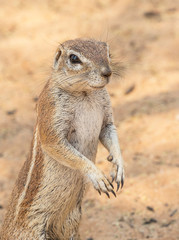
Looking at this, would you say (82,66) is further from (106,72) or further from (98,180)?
(98,180)

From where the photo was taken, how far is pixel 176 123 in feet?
19.4

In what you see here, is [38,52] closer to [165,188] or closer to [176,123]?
[176,123]

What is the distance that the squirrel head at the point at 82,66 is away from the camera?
342 cm

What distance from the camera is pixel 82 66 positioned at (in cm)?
351

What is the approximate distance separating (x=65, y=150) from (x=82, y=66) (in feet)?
2.08

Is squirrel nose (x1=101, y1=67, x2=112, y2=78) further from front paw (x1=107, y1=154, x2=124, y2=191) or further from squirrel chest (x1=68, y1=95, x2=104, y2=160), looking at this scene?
front paw (x1=107, y1=154, x2=124, y2=191)

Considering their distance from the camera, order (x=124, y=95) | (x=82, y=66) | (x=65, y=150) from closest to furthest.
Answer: (x=82, y=66) → (x=65, y=150) → (x=124, y=95)

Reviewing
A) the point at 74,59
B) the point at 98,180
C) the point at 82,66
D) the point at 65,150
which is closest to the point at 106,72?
the point at 82,66

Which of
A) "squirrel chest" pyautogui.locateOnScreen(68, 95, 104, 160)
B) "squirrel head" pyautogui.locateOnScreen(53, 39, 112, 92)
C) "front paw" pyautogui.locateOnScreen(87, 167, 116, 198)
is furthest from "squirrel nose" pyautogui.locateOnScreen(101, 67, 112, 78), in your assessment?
"front paw" pyautogui.locateOnScreen(87, 167, 116, 198)

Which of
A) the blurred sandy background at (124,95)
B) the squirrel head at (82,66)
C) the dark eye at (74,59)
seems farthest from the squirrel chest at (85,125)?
the blurred sandy background at (124,95)

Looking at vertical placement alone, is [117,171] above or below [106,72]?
below

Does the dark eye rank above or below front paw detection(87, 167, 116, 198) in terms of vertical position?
above

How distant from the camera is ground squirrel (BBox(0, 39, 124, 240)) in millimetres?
3611

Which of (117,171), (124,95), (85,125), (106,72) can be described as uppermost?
(106,72)
